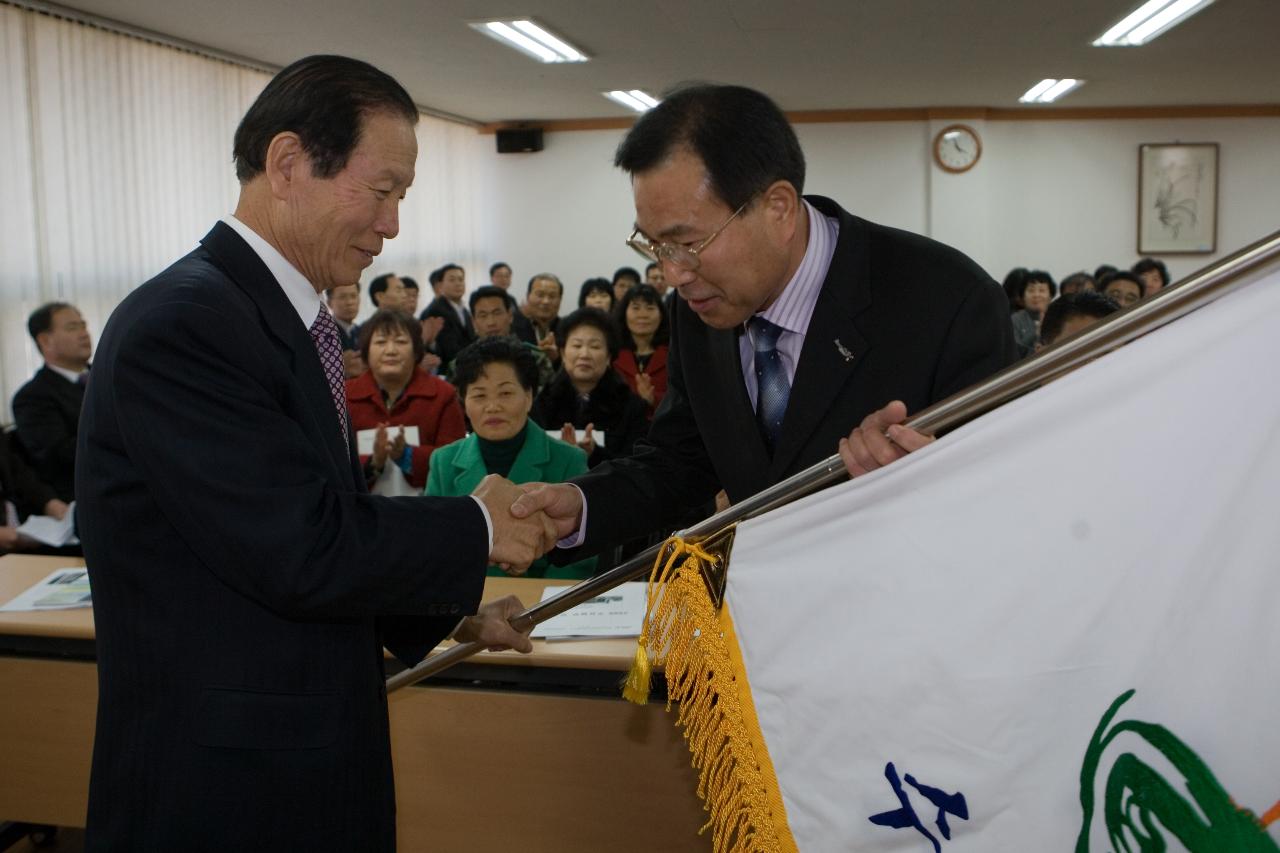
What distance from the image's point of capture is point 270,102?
4.19 ft

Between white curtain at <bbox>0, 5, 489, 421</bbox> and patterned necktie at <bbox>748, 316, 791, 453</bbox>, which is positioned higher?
white curtain at <bbox>0, 5, 489, 421</bbox>

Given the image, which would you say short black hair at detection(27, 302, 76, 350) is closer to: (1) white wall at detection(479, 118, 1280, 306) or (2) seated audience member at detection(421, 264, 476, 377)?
(2) seated audience member at detection(421, 264, 476, 377)

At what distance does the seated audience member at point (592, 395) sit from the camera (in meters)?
4.36

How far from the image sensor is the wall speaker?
11359mm

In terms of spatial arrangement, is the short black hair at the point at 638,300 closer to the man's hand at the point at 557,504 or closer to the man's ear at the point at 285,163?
the man's hand at the point at 557,504

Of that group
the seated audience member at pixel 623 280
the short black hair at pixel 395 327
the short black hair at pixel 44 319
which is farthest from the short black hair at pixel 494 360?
the seated audience member at pixel 623 280

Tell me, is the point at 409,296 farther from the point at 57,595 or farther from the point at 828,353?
the point at 828,353

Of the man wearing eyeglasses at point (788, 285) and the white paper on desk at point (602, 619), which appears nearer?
the man wearing eyeglasses at point (788, 285)

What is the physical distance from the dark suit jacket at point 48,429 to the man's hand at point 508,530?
3256 mm

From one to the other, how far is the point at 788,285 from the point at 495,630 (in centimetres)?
76

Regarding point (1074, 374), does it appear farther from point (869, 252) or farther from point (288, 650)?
point (288, 650)

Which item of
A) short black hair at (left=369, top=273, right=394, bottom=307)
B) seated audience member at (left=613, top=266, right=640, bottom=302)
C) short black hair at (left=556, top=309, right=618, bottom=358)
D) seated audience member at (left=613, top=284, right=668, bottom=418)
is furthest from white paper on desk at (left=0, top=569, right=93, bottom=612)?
seated audience member at (left=613, top=266, right=640, bottom=302)

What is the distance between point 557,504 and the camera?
180cm

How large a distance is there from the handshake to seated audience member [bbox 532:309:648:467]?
2.46m
